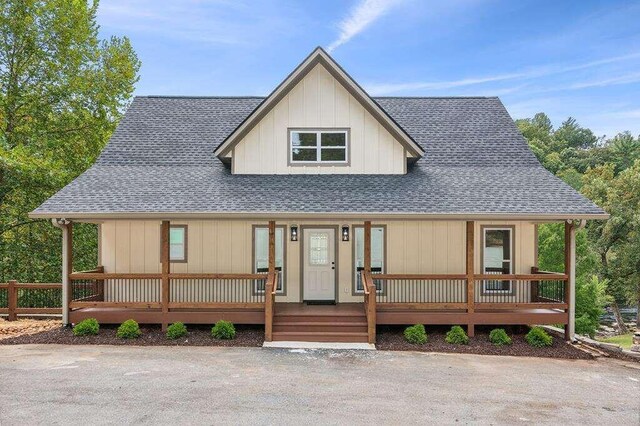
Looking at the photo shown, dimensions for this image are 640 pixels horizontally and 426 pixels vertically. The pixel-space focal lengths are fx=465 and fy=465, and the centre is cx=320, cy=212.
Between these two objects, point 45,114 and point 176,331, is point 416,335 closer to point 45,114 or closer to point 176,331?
point 176,331

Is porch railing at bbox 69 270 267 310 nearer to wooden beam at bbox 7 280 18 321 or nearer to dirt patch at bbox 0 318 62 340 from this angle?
dirt patch at bbox 0 318 62 340

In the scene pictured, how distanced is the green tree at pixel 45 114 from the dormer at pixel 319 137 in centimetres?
969

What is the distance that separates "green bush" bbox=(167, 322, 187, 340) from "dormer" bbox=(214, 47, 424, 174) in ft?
15.1

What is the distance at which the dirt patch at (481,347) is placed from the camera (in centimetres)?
1056

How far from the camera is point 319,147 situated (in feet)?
44.3

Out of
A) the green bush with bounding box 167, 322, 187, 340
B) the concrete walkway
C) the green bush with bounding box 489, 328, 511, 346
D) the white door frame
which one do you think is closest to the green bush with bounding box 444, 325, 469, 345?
the green bush with bounding box 489, 328, 511, 346

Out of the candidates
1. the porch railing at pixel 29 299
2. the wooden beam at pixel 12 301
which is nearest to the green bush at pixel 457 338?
the porch railing at pixel 29 299

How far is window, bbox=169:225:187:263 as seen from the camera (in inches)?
519

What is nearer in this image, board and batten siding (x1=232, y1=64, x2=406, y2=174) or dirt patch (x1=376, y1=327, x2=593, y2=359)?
dirt patch (x1=376, y1=327, x2=593, y2=359)

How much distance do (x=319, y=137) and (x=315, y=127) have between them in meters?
0.31

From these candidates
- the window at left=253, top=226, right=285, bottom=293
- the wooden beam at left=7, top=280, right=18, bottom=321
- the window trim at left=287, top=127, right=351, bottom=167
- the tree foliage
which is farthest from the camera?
the tree foliage

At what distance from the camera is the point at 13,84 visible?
1956 cm

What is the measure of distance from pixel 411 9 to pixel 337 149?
14524 mm

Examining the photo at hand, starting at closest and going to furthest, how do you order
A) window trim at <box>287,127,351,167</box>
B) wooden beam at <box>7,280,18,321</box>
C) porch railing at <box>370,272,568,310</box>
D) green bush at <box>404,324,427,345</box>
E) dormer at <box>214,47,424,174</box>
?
1. green bush at <box>404,324,427,345</box>
2. porch railing at <box>370,272,568,310</box>
3. dormer at <box>214,47,424,174</box>
4. window trim at <box>287,127,351,167</box>
5. wooden beam at <box>7,280,18,321</box>
